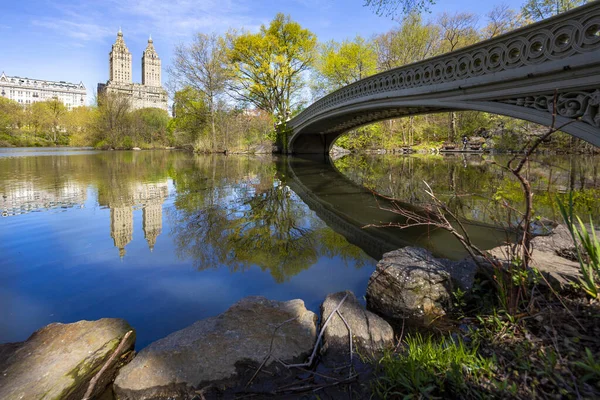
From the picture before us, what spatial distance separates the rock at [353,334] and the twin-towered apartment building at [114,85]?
11383 centimetres

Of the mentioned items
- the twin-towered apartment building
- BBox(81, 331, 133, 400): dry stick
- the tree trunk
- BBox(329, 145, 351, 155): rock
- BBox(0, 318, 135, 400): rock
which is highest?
the twin-towered apartment building

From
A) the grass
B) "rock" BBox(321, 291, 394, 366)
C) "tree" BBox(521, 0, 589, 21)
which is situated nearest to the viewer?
the grass

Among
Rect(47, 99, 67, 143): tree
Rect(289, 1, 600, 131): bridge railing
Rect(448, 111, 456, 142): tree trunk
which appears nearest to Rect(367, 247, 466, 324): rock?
Rect(289, 1, 600, 131): bridge railing

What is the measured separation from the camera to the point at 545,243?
126 inches

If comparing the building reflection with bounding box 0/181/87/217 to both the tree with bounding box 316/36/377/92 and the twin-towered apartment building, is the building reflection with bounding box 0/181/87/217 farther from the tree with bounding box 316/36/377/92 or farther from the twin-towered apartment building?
the twin-towered apartment building

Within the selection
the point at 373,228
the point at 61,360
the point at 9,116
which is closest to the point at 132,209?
the point at 373,228

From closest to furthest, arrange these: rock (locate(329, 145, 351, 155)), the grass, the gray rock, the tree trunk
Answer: the grass → the gray rock → rock (locate(329, 145, 351, 155)) → the tree trunk

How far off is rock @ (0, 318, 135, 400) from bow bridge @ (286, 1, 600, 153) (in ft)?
9.91

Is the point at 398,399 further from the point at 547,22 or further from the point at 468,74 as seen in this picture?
the point at 468,74

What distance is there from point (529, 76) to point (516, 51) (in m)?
0.68

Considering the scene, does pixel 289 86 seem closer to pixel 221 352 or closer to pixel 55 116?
pixel 221 352

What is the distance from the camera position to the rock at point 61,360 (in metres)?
1.58

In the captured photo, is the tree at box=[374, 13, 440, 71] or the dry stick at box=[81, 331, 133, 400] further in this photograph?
the tree at box=[374, 13, 440, 71]

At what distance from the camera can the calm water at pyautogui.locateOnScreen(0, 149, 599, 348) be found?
2.72m
